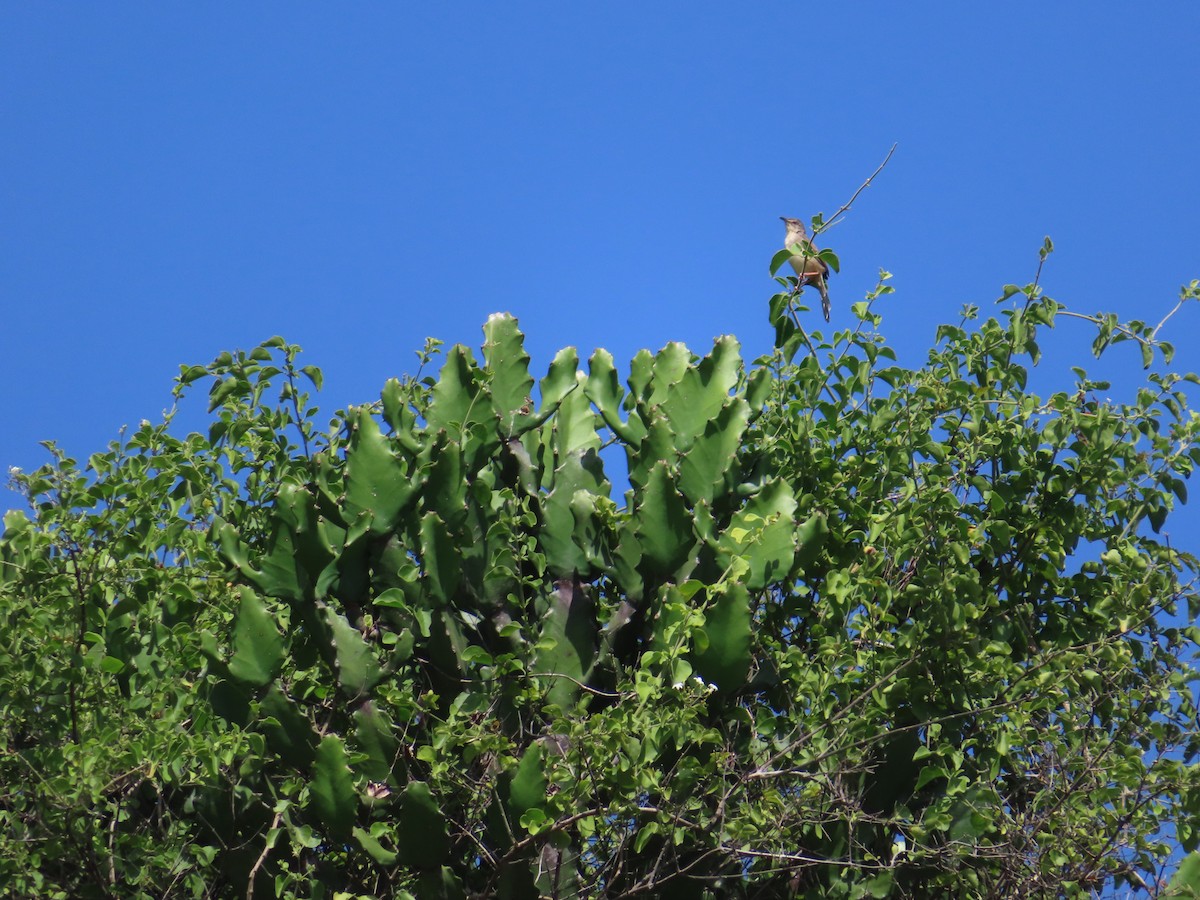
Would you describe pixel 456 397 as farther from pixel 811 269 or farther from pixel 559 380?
pixel 811 269

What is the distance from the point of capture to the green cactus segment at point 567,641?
5.14 meters

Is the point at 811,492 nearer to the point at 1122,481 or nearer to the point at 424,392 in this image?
the point at 1122,481

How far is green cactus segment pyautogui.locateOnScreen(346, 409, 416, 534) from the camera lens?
16.7 feet

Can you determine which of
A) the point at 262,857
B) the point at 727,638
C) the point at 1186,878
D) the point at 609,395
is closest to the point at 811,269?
the point at 609,395

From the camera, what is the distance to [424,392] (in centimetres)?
600

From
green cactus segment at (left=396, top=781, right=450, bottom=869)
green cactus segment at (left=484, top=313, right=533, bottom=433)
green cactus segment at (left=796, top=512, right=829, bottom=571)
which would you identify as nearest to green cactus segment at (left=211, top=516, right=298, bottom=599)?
green cactus segment at (left=396, top=781, right=450, bottom=869)

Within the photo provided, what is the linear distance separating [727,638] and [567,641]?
A: 58 cm

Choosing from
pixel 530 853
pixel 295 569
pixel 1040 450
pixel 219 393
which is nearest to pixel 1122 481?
pixel 1040 450

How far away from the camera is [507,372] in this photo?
218 inches

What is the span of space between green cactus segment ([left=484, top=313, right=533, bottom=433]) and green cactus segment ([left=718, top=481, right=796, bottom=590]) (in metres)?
0.91

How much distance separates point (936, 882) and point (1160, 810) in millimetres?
819

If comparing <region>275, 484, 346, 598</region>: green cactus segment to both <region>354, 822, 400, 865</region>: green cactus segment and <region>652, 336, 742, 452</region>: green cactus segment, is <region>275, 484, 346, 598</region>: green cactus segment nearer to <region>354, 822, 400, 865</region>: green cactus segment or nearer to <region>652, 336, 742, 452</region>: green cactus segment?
<region>354, 822, 400, 865</region>: green cactus segment

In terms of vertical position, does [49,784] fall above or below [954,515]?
below

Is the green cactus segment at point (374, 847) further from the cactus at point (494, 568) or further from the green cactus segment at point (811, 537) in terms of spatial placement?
the green cactus segment at point (811, 537)
